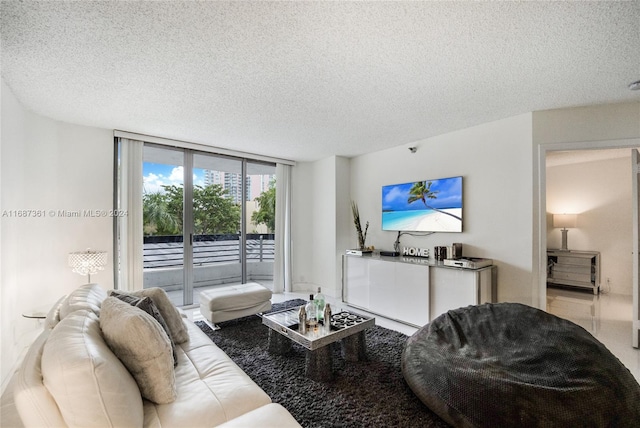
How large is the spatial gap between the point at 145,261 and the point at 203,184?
1.36 meters

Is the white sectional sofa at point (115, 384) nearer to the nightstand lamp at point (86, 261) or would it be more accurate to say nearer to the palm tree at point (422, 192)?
the nightstand lamp at point (86, 261)

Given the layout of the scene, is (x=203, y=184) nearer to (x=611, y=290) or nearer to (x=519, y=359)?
(x=519, y=359)

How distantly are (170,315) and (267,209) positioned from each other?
3.15 metres

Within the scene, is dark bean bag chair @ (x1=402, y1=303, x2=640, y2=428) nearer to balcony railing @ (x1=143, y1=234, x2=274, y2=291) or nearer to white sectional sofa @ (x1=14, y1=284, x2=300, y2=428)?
white sectional sofa @ (x1=14, y1=284, x2=300, y2=428)

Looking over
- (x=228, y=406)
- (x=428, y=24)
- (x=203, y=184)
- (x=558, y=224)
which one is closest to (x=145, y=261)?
(x=203, y=184)

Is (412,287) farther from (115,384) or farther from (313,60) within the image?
(115,384)

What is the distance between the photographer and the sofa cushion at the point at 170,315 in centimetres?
207

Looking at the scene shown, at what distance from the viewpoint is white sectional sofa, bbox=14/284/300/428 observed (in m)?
0.97

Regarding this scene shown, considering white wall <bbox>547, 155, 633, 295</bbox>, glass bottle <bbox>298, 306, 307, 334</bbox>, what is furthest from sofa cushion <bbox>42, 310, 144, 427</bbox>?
white wall <bbox>547, 155, 633, 295</bbox>

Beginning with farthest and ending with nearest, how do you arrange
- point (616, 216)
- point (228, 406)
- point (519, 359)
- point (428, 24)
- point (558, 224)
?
point (558, 224) < point (616, 216) < point (519, 359) < point (428, 24) < point (228, 406)

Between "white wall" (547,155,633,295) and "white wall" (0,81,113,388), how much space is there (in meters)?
7.70

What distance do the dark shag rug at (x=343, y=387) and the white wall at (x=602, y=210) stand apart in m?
4.79

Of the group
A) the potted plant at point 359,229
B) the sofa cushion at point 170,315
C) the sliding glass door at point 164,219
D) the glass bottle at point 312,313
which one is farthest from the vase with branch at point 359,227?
the sofa cushion at point 170,315

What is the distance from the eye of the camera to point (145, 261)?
13.1 ft
